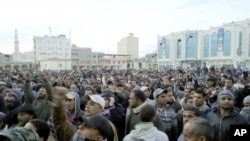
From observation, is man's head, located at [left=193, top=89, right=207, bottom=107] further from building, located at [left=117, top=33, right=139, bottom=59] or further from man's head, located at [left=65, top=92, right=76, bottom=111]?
building, located at [left=117, top=33, right=139, bottom=59]

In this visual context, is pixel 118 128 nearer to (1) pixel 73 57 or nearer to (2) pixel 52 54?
(1) pixel 73 57

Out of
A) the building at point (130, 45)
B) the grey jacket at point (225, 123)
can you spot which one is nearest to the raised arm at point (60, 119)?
the grey jacket at point (225, 123)

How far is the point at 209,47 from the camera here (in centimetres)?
5238

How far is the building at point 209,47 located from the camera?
156ft

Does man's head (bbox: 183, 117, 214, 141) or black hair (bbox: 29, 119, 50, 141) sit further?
black hair (bbox: 29, 119, 50, 141)

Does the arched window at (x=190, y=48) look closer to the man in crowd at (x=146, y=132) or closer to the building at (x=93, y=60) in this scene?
the building at (x=93, y=60)

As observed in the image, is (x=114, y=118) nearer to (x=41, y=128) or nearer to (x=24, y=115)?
(x=24, y=115)

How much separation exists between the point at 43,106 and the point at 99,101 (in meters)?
1.84

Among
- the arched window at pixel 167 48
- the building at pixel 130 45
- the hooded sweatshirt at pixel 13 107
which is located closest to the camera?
the hooded sweatshirt at pixel 13 107

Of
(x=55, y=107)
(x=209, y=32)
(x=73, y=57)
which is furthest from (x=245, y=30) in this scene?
(x=55, y=107)

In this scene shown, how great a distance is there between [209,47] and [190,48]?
5.03 metres

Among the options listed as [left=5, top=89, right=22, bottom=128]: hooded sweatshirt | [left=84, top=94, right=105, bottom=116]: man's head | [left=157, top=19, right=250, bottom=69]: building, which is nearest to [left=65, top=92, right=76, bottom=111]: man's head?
[left=84, top=94, right=105, bottom=116]: man's head

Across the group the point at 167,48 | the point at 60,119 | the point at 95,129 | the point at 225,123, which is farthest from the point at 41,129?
the point at 167,48

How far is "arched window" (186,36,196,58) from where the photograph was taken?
55469 mm
